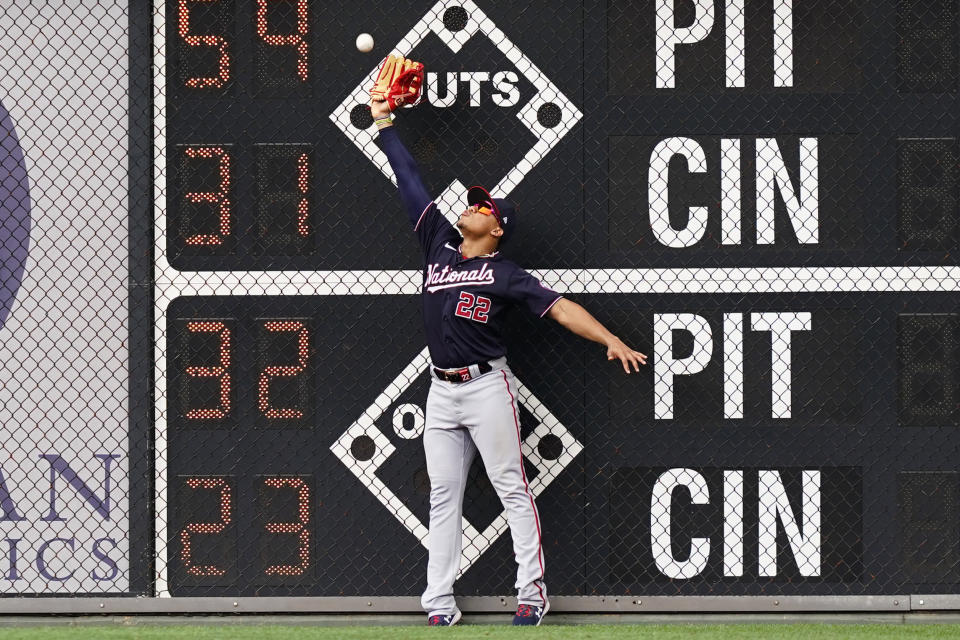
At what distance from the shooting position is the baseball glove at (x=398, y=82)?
491 cm

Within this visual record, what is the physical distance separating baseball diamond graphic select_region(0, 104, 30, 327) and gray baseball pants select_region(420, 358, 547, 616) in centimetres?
195

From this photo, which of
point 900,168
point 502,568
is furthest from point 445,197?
point 900,168

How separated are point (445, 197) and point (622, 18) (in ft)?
3.63

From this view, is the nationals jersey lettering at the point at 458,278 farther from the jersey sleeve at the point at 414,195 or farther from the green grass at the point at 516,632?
the green grass at the point at 516,632

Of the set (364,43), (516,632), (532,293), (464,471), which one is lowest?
(516,632)

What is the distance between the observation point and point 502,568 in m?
5.16

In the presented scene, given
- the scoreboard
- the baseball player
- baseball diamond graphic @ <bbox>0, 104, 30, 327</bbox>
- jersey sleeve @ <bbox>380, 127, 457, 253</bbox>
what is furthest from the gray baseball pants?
baseball diamond graphic @ <bbox>0, 104, 30, 327</bbox>

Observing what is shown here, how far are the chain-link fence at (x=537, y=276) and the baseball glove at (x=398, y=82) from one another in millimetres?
172

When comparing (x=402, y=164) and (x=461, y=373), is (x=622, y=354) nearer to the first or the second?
(x=461, y=373)

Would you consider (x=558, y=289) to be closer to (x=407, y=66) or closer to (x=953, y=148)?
(x=407, y=66)

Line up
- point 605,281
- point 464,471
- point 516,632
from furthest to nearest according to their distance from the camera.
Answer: point 605,281, point 464,471, point 516,632

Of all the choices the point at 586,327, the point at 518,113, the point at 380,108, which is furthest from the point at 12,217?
the point at 586,327

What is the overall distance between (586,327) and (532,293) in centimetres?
27

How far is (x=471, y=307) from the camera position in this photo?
4844mm
